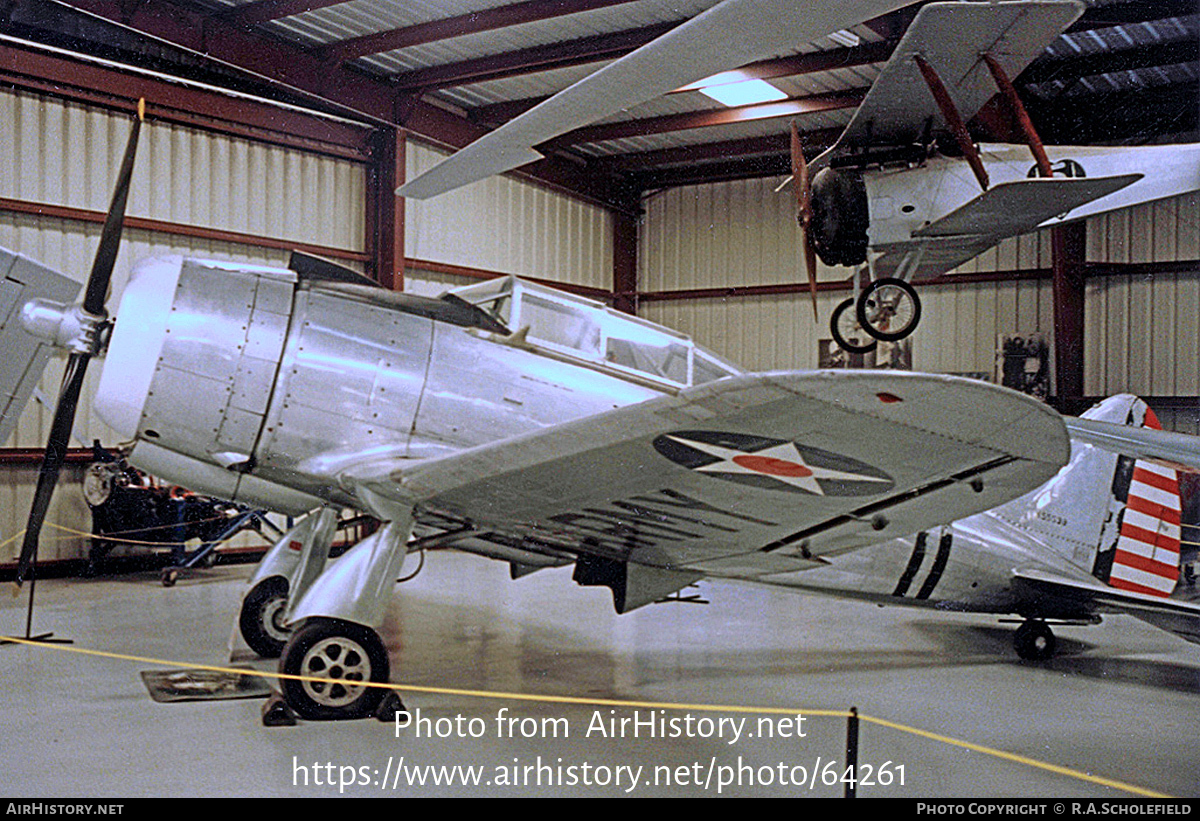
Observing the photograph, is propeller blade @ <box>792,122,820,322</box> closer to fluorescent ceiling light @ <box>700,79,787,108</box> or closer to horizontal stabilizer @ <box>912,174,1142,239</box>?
horizontal stabilizer @ <box>912,174,1142,239</box>

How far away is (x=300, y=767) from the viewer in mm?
3184

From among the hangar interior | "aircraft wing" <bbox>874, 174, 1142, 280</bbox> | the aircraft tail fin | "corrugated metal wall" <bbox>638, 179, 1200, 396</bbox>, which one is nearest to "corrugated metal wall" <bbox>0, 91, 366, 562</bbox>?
the hangar interior

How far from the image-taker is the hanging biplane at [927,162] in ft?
11.9

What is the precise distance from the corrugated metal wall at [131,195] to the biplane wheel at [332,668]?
4.61 metres

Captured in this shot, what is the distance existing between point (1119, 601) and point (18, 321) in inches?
220

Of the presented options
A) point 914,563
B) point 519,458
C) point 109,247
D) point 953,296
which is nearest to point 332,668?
point 519,458

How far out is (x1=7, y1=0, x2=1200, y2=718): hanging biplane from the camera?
8.96ft

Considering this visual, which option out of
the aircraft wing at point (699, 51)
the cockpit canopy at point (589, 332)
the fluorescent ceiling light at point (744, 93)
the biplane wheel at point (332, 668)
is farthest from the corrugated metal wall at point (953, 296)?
the biplane wheel at point (332, 668)

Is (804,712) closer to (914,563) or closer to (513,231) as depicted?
(914,563)

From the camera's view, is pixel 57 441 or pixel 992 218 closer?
pixel 992 218

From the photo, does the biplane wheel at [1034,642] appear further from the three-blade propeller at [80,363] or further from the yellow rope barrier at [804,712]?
the three-blade propeller at [80,363]

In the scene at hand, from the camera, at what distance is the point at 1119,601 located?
4535 mm

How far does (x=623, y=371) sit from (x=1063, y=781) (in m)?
2.38

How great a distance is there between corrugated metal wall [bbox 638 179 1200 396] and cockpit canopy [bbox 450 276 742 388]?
282 centimetres
